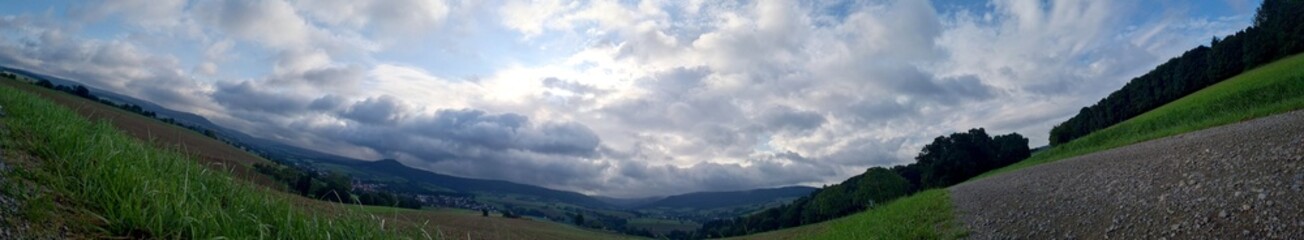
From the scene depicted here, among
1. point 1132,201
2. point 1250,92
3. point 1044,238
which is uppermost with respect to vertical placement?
point 1250,92

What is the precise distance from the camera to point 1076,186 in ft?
50.4

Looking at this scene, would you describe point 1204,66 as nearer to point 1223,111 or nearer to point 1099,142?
point 1099,142

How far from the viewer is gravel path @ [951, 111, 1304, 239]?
26.7 ft

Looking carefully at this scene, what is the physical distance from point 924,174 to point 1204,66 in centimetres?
2995

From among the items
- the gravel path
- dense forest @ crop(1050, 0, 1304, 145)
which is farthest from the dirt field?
dense forest @ crop(1050, 0, 1304, 145)

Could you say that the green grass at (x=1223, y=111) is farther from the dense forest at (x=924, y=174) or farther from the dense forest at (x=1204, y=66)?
the dense forest at (x=924, y=174)

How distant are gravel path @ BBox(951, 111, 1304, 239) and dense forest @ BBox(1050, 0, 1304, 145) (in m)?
55.6

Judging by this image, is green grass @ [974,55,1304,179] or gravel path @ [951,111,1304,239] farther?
green grass @ [974,55,1304,179]

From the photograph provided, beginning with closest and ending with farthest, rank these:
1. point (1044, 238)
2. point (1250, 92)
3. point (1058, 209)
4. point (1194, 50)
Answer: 1. point (1044, 238)
2. point (1058, 209)
3. point (1250, 92)
4. point (1194, 50)

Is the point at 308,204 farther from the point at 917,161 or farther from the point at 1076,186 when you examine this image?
the point at 917,161

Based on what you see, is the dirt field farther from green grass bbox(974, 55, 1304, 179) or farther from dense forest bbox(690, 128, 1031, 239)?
dense forest bbox(690, 128, 1031, 239)

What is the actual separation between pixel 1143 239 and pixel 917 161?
87.6 metres

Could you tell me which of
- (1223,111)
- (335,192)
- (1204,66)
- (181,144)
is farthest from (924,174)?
(335,192)

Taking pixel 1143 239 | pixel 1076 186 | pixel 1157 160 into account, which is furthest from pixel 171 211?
pixel 1157 160
